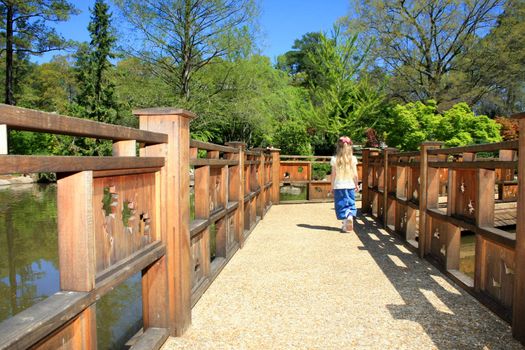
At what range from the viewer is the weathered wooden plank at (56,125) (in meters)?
1.42

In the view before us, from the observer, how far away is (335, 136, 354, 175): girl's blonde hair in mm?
7137

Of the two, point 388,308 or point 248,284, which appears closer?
point 388,308

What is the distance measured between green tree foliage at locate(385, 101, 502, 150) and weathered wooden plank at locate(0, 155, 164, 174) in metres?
19.5

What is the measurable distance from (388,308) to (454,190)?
1568 millimetres

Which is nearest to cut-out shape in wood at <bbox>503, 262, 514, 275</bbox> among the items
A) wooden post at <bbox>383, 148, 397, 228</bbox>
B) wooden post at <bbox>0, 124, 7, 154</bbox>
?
wooden post at <bbox>0, 124, 7, 154</bbox>

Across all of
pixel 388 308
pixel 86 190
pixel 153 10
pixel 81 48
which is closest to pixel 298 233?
pixel 388 308

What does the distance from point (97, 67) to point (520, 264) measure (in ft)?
92.4

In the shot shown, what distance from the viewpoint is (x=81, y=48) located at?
2777cm

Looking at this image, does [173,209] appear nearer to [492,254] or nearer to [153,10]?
[492,254]

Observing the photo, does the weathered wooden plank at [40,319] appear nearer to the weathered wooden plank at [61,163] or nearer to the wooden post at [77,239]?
the wooden post at [77,239]

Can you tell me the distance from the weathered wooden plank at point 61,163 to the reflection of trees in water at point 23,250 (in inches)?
127

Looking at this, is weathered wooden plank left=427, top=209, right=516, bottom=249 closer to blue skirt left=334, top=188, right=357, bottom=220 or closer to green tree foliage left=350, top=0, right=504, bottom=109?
blue skirt left=334, top=188, right=357, bottom=220

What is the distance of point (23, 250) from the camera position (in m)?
7.43

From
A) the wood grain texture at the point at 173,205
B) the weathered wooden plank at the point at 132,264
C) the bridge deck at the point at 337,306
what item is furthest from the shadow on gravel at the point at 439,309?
the weathered wooden plank at the point at 132,264
